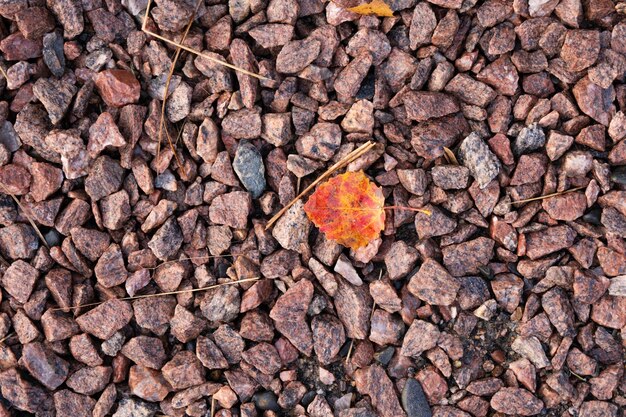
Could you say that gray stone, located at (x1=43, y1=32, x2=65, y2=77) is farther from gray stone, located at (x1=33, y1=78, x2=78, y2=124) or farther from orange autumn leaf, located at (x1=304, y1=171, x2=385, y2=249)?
orange autumn leaf, located at (x1=304, y1=171, x2=385, y2=249)

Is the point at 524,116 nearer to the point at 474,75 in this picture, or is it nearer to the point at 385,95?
the point at 474,75

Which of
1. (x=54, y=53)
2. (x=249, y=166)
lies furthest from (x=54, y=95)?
(x=249, y=166)

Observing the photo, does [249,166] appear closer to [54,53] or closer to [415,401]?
[54,53]

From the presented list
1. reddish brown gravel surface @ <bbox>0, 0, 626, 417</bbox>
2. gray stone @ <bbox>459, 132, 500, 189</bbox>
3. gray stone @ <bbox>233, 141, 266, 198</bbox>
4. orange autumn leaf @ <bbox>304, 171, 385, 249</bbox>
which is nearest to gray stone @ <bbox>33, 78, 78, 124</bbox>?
reddish brown gravel surface @ <bbox>0, 0, 626, 417</bbox>

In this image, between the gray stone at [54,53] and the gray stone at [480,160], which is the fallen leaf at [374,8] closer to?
the gray stone at [480,160]

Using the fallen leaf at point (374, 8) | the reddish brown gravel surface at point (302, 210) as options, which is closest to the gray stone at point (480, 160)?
the reddish brown gravel surface at point (302, 210)

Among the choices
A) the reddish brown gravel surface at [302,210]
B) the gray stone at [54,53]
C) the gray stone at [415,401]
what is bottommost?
the gray stone at [415,401]

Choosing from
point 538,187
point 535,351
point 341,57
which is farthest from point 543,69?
point 535,351

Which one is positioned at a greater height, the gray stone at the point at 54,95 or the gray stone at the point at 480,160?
the gray stone at the point at 54,95
